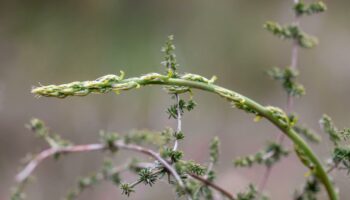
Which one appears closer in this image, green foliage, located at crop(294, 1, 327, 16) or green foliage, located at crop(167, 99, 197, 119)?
green foliage, located at crop(167, 99, 197, 119)

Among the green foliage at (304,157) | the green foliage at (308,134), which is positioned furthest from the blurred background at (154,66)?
the green foliage at (304,157)

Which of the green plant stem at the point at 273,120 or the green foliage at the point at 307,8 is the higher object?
the green foliage at the point at 307,8

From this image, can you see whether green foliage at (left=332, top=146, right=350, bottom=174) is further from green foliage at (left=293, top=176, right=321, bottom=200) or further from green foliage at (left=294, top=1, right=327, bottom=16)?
green foliage at (left=294, top=1, right=327, bottom=16)

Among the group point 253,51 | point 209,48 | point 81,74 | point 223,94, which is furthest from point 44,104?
point 223,94

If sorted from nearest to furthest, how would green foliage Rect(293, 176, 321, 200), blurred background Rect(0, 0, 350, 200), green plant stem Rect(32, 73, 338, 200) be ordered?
1. green plant stem Rect(32, 73, 338, 200)
2. green foliage Rect(293, 176, 321, 200)
3. blurred background Rect(0, 0, 350, 200)

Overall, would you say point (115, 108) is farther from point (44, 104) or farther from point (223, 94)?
point (223, 94)

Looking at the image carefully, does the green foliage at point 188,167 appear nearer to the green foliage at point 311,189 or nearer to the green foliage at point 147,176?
the green foliage at point 147,176

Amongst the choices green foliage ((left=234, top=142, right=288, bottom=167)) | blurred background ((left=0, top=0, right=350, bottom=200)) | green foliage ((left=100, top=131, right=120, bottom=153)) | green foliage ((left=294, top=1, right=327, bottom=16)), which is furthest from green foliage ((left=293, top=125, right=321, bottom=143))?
blurred background ((left=0, top=0, right=350, bottom=200))
